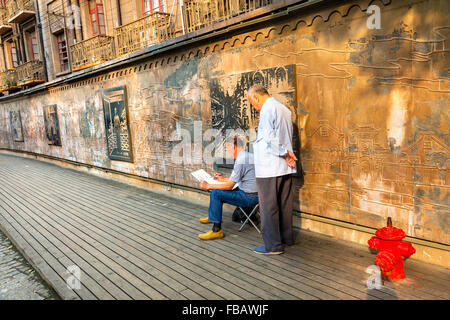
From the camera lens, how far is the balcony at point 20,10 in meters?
16.9

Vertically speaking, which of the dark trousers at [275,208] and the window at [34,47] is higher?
the window at [34,47]

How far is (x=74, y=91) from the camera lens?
10828 mm

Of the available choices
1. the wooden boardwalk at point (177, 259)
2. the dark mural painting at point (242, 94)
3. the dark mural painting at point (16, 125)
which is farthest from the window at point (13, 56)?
the dark mural painting at point (242, 94)

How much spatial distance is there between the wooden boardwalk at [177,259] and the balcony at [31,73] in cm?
1300

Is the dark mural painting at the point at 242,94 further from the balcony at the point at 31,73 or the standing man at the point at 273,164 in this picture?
the balcony at the point at 31,73

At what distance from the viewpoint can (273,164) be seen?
148 inches

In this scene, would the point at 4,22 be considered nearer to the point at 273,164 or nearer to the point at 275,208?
the point at 273,164

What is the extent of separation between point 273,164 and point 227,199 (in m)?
1.05

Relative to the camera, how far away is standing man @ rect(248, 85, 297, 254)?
3703 mm

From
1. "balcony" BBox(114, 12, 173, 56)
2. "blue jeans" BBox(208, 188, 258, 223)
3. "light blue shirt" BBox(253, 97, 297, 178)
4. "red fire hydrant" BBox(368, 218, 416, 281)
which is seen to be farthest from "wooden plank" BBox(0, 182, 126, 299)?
"balcony" BBox(114, 12, 173, 56)

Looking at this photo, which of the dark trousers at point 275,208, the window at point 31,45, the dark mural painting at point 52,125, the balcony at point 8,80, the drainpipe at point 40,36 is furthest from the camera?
the balcony at point 8,80
